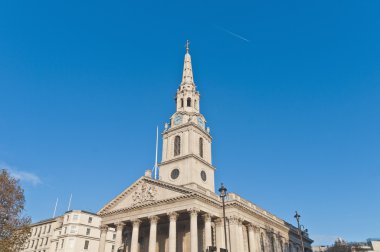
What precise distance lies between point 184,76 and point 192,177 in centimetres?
2202

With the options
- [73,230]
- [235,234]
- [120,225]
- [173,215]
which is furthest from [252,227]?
[73,230]

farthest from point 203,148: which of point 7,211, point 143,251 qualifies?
point 7,211

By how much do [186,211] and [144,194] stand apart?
751 cm

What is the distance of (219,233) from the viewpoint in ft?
142

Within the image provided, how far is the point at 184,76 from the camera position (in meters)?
63.2

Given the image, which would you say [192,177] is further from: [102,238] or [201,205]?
[102,238]

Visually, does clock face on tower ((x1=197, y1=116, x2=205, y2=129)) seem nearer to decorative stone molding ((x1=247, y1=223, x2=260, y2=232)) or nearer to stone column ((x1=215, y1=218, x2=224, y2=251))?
stone column ((x1=215, y1=218, x2=224, y2=251))

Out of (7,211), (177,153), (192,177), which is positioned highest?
(177,153)

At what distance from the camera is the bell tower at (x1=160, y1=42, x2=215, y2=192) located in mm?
50188

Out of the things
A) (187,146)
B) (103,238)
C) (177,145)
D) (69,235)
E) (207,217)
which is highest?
(177,145)

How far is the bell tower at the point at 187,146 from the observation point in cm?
5019

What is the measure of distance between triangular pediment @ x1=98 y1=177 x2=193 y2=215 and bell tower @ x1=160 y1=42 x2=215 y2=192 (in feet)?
16.5

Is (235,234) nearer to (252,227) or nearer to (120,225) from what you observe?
(252,227)

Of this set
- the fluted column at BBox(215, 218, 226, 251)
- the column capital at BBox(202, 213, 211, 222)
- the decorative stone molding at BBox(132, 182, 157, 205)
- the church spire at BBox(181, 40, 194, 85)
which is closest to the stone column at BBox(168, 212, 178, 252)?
the column capital at BBox(202, 213, 211, 222)
